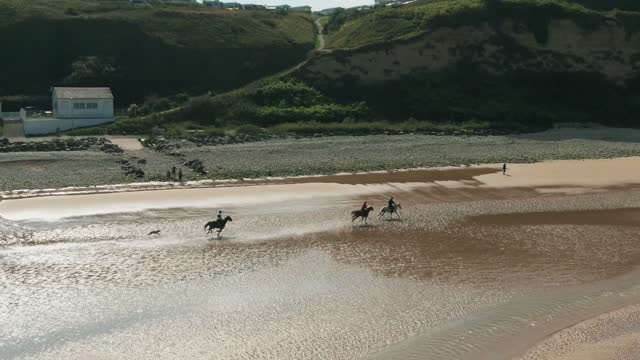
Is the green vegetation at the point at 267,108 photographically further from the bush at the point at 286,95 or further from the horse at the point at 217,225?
the horse at the point at 217,225

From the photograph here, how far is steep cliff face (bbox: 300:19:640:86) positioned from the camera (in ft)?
256

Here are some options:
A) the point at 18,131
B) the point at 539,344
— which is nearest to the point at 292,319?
the point at 539,344

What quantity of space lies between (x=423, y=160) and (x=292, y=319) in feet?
106

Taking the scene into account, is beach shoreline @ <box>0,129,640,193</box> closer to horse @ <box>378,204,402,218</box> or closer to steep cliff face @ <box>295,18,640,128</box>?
steep cliff face @ <box>295,18,640,128</box>

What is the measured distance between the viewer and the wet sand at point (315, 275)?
67.4 ft

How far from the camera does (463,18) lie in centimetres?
8431

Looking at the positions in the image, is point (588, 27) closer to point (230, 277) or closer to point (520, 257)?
point (520, 257)

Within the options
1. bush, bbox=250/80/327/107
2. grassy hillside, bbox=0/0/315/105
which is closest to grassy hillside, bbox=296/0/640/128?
bush, bbox=250/80/327/107

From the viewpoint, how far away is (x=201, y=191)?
41.1 m

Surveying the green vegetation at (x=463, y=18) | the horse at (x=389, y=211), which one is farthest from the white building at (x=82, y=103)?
the horse at (x=389, y=211)

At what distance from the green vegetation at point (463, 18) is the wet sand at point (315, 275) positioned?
44285 mm

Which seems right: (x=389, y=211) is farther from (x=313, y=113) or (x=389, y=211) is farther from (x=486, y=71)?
(x=486, y=71)

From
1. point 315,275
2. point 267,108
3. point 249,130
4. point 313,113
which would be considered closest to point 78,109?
point 249,130

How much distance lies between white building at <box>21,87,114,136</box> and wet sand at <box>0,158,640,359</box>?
26524 millimetres
